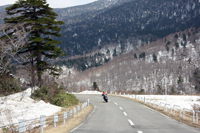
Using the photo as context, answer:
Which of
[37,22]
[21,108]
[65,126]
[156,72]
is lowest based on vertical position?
[65,126]

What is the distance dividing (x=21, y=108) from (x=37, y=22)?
441 inches

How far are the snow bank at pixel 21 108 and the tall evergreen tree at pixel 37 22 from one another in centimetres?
397

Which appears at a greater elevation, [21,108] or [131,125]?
[21,108]

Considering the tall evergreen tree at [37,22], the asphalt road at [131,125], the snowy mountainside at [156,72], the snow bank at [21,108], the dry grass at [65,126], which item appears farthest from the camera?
the snowy mountainside at [156,72]

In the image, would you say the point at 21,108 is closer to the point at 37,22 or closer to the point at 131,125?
the point at 37,22

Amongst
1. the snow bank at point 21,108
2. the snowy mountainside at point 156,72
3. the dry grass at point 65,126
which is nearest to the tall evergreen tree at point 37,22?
the snow bank at point 21,108

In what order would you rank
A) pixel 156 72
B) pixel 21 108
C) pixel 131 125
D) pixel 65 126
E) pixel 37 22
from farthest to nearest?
1. pixel 156 72
2. pixel 37 22
3. pixel 21 108
4. pixel 65 126
5. pixel 131 125

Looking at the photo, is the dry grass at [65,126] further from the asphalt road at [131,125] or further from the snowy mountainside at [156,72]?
the snowy mountainside at [156,72]

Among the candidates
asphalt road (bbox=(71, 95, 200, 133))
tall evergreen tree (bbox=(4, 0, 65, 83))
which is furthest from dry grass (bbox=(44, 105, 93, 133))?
tall evergreen tree (bbox=(4, 0, 65, 83))

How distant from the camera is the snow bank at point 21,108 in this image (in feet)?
55.1

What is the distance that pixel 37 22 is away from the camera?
2377 centimetres

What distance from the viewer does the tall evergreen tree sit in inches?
934

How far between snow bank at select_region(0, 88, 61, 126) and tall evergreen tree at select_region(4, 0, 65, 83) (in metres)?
3.97

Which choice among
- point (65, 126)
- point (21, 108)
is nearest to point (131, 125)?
point (65, 126)
